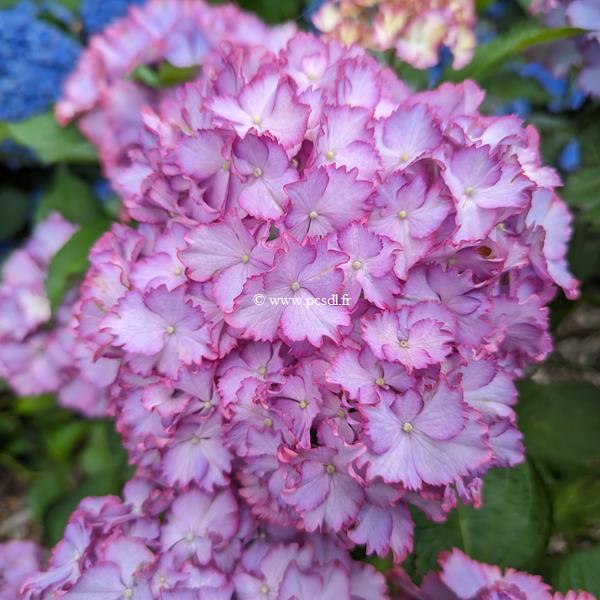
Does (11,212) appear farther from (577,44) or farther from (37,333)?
(577,44)

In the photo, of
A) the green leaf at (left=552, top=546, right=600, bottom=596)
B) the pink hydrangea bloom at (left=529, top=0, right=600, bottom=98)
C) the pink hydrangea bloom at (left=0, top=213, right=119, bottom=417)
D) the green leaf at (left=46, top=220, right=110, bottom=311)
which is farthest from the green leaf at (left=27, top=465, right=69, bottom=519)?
the pink hydrangea bloom at (left=529, top=0, right=600, bottom=98)

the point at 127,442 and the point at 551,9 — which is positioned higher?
the point at 551,9

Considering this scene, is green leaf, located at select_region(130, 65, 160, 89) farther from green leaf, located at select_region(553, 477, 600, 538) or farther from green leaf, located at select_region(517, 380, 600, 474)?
green leaf, located at select_region(553, 477, 600, 538)

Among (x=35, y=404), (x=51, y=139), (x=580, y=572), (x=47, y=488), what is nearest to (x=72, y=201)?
(x=51, y=139)

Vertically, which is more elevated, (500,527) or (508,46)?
(508,46)

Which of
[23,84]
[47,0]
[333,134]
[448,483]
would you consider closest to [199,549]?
[448,483]

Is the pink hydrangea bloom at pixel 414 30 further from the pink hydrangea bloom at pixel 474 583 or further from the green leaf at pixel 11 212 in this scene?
the green leaf at pixel 11 212

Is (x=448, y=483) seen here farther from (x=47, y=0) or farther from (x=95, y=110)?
(x=47, y=0)
